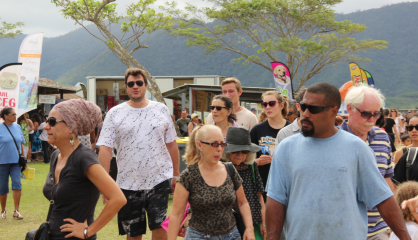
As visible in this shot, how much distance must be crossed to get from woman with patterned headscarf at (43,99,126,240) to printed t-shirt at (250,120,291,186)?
7.45ft

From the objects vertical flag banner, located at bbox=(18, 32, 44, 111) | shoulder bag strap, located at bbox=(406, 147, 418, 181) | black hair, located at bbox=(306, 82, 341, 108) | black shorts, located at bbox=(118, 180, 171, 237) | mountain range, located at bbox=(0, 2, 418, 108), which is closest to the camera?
black hair, located at bbox=(306, 82, 341, 108)

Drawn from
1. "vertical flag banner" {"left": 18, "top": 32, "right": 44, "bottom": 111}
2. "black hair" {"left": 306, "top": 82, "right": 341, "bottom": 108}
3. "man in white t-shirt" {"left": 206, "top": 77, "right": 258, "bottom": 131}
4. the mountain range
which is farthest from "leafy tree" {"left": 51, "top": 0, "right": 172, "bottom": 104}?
the mountain range

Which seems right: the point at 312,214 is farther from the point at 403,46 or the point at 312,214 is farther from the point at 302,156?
the point at 403,46

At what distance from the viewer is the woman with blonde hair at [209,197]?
3164 mm

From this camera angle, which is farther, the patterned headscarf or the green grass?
the green grass

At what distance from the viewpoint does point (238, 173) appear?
3.80 m

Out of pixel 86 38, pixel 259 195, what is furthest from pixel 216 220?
pixel 86 38

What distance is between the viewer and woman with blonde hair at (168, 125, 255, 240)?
3164 millimetres

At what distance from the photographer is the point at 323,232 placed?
225 centimetres

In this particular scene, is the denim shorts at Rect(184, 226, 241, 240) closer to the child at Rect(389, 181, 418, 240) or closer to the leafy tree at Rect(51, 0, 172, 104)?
the child at Rect(389, 181, 418, 240)

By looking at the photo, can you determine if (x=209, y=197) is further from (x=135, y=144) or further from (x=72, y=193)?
(x=135, y=144)

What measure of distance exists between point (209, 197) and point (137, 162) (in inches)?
46.3

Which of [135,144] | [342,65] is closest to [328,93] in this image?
[135,144]

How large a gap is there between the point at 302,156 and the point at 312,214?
0.33 metres
